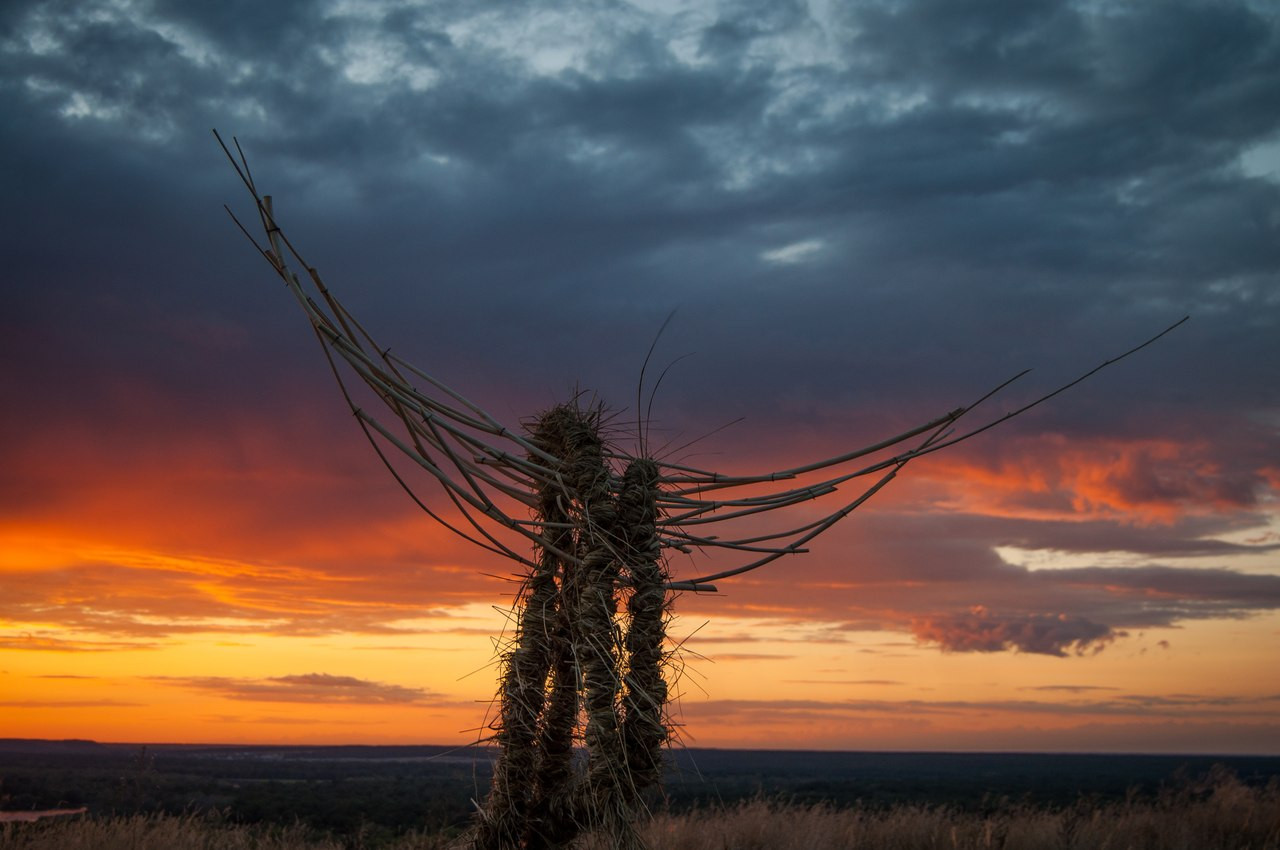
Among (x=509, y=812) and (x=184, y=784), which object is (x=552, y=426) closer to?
(x=509, y=812)

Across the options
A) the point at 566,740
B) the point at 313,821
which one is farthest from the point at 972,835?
the point at 313,821

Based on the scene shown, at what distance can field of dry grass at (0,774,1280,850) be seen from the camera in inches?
378

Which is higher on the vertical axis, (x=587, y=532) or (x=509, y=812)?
(x=587, y=532)

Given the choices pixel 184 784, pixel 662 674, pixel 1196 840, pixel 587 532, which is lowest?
pixel 184 784

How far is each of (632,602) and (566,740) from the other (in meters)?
0.85

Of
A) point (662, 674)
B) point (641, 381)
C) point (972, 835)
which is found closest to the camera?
point (662, 674)

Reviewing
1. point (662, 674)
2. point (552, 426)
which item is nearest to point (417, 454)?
point (552, 426)

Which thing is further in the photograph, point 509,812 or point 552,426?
point 552,426

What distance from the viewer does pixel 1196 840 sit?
1253 cm

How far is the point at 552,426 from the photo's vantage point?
5777mm

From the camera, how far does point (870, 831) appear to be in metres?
12.3

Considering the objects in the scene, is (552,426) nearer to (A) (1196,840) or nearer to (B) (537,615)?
(B) (537,615)

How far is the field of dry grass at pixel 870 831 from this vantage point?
9594 millimetres

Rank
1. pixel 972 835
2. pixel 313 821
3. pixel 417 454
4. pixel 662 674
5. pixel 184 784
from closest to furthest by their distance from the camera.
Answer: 1. pixel 417 454
2. pixel 662 674
3. pixel 972 835
4. pixel 313 821
5. pixel 184 784
